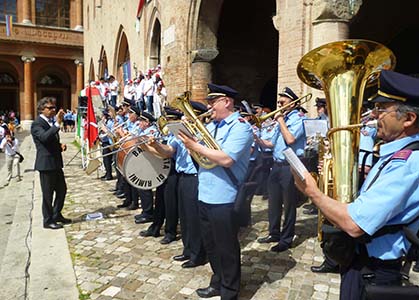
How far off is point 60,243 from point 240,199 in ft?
10.7

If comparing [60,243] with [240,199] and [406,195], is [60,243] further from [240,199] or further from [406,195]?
[406,195]

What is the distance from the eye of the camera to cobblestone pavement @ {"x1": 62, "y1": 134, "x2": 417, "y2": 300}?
12.7 ft

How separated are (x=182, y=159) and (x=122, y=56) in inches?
734

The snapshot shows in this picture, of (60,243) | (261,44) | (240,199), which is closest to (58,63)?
(261,44)

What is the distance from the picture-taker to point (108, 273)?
435 cm

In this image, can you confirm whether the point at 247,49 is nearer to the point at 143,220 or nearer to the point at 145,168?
the point at 143,220

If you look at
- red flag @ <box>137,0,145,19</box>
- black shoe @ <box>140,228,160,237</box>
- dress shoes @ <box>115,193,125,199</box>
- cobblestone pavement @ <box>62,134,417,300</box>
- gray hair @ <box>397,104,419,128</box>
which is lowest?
cobblestone pavement @ <box>62,134,417,300</box>

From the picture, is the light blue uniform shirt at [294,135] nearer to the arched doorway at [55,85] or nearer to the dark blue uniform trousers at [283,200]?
the dark blue uniform trousers at [283,200]

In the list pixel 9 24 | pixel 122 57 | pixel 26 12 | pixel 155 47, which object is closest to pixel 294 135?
pixel 155 47

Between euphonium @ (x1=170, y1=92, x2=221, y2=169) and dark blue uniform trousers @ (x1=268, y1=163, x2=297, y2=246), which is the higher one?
euphonium @ (x1=170, y1=92, x2=221, y2=169)

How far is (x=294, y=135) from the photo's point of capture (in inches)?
199

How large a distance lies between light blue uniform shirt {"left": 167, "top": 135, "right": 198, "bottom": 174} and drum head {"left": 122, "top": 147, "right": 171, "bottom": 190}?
1.08ft

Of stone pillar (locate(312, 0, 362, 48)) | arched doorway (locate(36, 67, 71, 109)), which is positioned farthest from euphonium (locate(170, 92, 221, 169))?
arched doorway (locate(36, 67, 71, 109))

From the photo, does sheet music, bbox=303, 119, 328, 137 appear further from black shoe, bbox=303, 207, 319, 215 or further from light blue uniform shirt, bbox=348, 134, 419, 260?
light blue uniform shirt, bbox=348, 134, 419, 260
